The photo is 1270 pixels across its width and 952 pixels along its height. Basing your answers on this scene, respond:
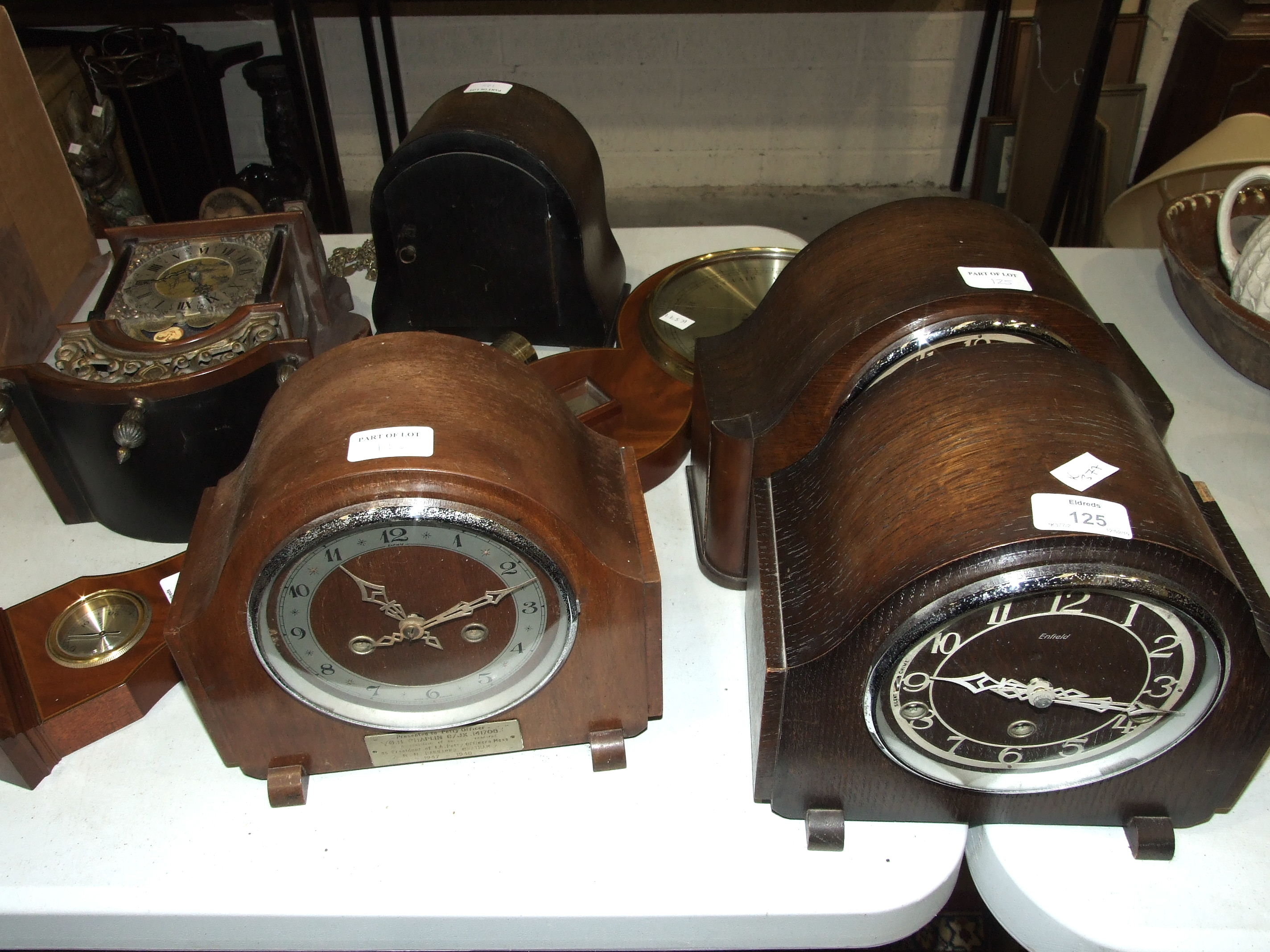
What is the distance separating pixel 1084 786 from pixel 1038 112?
1.91 meters

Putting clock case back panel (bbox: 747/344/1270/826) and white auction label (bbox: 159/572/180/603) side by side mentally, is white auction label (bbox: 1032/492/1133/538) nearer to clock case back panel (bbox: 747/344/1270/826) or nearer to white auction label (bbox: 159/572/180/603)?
clock case back panel (bbox: 747/344/1270/826)

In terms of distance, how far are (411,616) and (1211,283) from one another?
3.86ft

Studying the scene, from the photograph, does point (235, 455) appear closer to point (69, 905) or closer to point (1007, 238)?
point (69, 905)

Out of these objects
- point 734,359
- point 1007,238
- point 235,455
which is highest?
point 1007,238

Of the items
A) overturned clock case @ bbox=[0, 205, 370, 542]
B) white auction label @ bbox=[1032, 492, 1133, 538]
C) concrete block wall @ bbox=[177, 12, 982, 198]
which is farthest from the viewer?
concrete block wall @ bbox=[177, 12, 982, 198]

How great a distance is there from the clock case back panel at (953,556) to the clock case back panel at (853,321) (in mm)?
42

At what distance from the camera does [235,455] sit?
1.18 m

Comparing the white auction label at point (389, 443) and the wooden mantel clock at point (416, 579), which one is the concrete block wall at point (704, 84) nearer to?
the wooden mantel clock at point (416, 579)

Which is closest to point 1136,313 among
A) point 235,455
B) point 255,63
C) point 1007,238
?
point 1007,238

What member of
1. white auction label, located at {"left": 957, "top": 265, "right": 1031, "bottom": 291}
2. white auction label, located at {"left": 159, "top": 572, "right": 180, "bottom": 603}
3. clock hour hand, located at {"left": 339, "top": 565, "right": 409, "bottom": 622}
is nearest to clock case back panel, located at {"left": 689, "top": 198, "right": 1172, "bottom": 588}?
white auction label, located at {"left": 957, "top": 265, "right": 1031, "bottom": 291}

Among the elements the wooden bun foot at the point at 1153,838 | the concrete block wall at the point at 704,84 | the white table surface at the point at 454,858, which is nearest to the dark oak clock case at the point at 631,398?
the white table surface at the point at 454,858

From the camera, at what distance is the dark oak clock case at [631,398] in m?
1.26

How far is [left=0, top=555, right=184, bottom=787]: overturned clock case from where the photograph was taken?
979mm

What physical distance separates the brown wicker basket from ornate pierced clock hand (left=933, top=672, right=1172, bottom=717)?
749 millimetres
